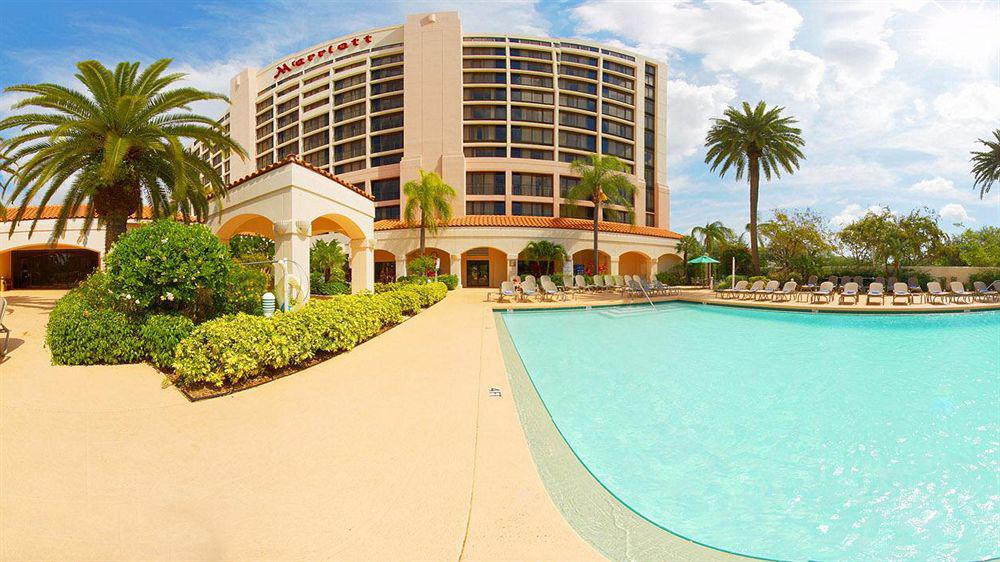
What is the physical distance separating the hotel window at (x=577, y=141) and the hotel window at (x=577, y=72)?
5641mm

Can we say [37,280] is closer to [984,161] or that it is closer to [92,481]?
[92,481]

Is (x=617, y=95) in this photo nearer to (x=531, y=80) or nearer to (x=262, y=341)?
(x=531, y=80)

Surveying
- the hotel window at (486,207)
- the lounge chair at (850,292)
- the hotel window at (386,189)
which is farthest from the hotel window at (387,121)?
the lounge chair at (850,292)

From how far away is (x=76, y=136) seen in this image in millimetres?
11703

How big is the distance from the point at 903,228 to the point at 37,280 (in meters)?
55.4

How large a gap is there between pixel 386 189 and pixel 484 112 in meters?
11.1

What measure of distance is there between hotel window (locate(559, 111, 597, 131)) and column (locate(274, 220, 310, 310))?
105 feet

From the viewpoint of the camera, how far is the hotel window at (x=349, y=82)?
39.7 m

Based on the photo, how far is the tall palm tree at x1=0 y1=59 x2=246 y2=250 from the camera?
1129 cm

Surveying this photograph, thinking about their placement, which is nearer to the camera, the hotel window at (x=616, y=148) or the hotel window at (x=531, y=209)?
the hotel window at (x=531, y=209)

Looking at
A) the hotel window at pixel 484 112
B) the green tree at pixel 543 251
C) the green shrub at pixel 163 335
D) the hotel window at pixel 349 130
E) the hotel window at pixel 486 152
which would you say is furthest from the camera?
the hotel window at pixel 349 130

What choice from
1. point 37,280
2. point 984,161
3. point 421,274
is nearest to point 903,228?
point 984,161

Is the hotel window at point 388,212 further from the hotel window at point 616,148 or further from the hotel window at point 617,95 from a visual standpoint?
the hotel window at point 617,95

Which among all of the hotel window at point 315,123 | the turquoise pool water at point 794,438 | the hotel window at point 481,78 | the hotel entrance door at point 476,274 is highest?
the hotel window at point 481,78
